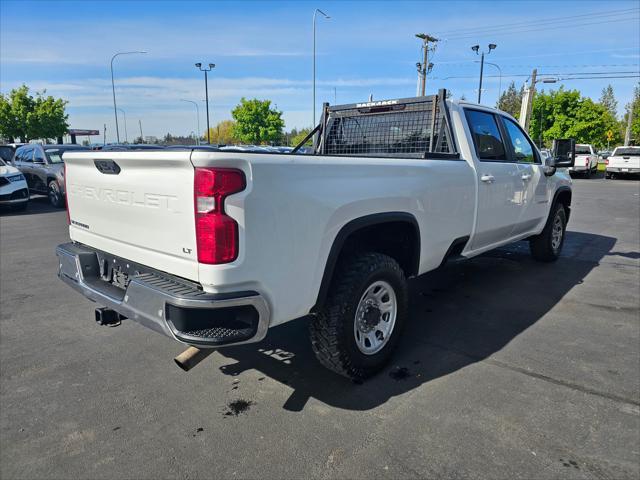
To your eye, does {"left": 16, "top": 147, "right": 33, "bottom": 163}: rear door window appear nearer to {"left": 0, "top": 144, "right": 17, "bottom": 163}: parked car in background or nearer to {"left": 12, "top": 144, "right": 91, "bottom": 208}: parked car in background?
{"left": 12, "top": 144, "right": 91, "bottom": 208}: parked car in background

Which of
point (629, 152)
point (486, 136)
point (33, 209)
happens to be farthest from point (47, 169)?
point (629, 152)

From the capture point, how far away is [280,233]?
2.39m

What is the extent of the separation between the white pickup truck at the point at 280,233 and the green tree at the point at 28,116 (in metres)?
46.8

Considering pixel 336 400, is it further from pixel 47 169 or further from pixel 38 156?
pixel 38 156

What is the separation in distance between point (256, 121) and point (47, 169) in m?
49.7

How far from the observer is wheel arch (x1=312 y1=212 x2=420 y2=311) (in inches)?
109

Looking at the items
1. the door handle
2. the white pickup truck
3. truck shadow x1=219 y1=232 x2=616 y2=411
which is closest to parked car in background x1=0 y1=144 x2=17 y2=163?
the white pickup truck

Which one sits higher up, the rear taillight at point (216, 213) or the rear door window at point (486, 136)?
the rear door window at point (486, 136)

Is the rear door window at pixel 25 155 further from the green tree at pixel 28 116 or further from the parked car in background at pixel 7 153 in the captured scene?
the green tree at pixel 28 116

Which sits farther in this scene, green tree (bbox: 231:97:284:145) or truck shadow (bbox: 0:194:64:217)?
green tree (bbox: 231:97:284:145)

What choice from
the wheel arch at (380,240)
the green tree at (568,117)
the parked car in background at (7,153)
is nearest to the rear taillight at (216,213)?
the wheel arch at (380,240)

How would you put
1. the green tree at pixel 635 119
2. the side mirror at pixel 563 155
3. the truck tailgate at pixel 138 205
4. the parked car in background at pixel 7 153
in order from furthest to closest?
the green tree at pixel 635 119 < the parked car in background at pixel 7 153 < the side mirror at pixel 563 155 < the truck tailgate at pixel 138 205

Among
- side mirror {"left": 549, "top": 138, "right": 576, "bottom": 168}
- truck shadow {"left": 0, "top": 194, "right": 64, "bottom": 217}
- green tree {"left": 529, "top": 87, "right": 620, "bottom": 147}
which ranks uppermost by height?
green tree {"left": 529, "top": 87, "right": 620, "bottom": 147}

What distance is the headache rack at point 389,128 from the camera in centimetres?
438
